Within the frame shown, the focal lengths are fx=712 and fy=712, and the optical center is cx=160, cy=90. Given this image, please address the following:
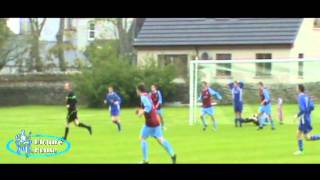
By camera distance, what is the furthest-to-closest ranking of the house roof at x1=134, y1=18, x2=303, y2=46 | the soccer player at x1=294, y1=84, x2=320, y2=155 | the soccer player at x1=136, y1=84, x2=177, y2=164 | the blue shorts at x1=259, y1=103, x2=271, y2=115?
the house roof at x1=134, y1=18, x2=303, y2=46, the blue shorts at x1=259, y1=103, x2=271, y2=115, the soccer player at x1=294, y1=84, x2=320, y2=155, the soccer player at x1=136, y1=84, x2=177, y2=164

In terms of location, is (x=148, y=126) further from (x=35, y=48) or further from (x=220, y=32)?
Result: (x=35, y=48)

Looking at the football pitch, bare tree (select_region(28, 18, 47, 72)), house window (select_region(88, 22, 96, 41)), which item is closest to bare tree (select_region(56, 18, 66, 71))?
bare tree (select_region(28, 18, 47, 72))

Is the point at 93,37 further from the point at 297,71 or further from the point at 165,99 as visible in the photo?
the point at 297,71

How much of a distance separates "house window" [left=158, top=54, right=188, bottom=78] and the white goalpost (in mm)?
11835

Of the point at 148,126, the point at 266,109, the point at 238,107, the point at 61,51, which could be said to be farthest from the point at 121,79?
the point at 148,126

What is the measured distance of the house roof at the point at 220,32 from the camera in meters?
42.8

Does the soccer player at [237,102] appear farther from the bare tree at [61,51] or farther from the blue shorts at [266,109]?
the bare tree at [61,51]

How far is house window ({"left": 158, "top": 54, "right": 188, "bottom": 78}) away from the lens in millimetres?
42709

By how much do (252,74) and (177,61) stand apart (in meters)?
15.3

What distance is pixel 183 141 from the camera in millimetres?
20453

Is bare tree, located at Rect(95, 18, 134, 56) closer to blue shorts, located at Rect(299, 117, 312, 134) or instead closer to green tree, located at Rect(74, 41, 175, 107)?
green tree, located at Rect(74, 41, 175, 107)

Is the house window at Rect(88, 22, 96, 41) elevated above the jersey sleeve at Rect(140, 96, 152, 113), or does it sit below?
above

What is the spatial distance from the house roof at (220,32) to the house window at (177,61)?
32.7 inches
